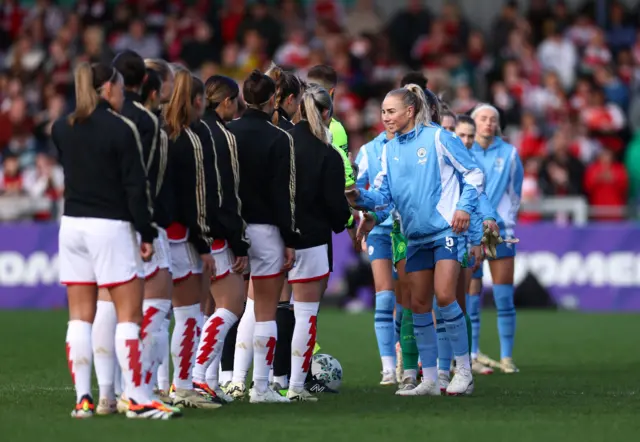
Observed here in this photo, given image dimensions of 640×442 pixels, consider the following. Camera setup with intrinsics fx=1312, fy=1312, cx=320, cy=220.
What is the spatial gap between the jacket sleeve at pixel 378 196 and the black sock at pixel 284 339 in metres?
1.09

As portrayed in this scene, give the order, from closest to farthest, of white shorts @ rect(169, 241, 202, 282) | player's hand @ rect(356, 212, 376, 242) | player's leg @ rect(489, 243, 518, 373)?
1. white shorts @ rect(169, 241, 202, 282)
2. player's hand @ rect(356, 212, 376, 242)
3. player's leg @ rect(489, 243, 518, 373)

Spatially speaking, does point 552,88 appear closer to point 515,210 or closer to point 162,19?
point 162,19

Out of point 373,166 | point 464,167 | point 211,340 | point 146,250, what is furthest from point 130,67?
point 373,166

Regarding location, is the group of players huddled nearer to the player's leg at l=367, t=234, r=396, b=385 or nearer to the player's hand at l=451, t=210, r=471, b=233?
the player's hand at l=451, t=210, r=471, b=233

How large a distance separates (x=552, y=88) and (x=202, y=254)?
16.4 m

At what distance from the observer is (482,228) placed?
10367 mm

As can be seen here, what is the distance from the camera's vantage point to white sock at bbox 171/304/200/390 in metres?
8.77

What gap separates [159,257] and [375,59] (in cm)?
1760

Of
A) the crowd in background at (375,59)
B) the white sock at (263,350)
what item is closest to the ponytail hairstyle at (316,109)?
the white sock at (263,350)

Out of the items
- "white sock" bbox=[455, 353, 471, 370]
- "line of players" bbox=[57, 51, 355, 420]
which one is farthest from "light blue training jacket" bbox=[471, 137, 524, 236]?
"line of players" bbox=[57, 51, 355, 420]

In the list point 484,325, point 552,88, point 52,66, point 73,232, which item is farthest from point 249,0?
point 73,232

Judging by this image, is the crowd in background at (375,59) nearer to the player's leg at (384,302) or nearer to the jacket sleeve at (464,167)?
the player's leg at (384,302)

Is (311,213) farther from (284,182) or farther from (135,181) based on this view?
(135,181)

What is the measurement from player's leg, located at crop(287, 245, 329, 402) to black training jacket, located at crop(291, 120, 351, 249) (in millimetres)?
109
